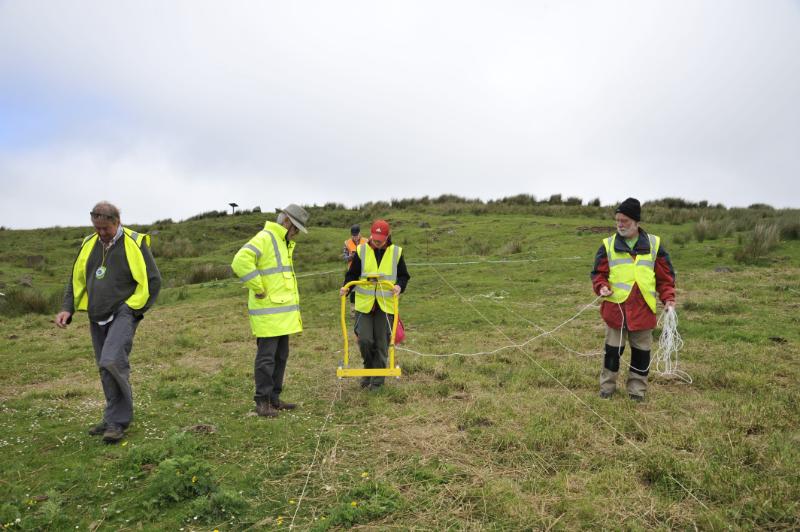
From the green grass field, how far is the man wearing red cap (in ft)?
1.69

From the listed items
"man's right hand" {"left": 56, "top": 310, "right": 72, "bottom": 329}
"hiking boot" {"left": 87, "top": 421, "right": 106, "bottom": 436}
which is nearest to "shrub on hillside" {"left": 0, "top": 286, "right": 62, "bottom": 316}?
"man's right hand" {"left": 56, "top": 310, "right": 72, "bottom": 329}

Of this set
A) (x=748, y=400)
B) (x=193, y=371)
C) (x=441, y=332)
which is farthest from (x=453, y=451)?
(x=441, y=332)

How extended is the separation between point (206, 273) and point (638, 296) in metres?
17.7

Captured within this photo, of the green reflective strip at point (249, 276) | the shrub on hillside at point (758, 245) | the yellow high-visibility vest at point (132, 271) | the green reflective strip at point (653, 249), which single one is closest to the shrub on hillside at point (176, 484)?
the yellow high-visibility vest at point (132, 271)

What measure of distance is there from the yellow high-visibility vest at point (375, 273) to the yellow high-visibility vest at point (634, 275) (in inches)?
106

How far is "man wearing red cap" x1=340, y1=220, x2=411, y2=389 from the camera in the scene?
7.15 meters

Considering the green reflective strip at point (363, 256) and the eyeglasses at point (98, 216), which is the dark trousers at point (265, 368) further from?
the eyeglasses at point (98, 216)

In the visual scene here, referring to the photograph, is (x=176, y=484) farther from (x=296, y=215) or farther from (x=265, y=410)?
(x=296, y=215)

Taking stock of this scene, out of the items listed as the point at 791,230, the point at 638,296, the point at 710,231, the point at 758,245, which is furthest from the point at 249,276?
the point at 710,231

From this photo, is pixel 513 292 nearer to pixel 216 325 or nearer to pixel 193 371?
pixel 216 325

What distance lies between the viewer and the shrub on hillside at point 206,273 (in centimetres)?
2064

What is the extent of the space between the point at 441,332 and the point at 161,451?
263 inches

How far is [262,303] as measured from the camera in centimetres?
617

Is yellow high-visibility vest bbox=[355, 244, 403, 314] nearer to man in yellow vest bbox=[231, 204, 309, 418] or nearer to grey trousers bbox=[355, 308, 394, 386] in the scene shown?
grey trousers bbox=[355, 308, 394, 386]
